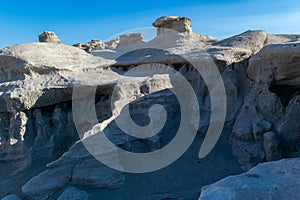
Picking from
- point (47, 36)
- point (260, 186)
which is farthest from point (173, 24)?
point (260, 186)

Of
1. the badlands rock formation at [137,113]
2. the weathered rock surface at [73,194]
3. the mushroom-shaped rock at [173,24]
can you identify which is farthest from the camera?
the mushroom-shaped rock at [173,24]

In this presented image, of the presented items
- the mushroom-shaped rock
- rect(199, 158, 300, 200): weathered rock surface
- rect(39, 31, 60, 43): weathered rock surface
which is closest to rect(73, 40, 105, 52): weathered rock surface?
rect(39, 31, 60, 43): weathered rock surface

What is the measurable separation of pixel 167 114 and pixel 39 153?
3391 mm

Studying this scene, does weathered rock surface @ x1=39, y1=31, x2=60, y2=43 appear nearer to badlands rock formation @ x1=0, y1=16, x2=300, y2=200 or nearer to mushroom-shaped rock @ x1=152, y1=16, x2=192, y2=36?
badlands rock formation @ x1=0, y1=16, x2=300, y2=200

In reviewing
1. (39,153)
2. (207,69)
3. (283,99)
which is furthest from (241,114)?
(39,153)

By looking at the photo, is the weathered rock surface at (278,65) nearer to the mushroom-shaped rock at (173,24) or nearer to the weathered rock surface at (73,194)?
the mushroom-shaped rock at (173,24)

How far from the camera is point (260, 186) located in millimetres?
3592

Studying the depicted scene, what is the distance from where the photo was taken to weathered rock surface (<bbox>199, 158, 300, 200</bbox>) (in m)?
3.43

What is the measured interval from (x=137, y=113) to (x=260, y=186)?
12.7 ft

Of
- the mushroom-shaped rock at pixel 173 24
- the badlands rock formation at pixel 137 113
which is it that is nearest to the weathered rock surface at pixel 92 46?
the mushroom-shaped rock at pixel 173 24

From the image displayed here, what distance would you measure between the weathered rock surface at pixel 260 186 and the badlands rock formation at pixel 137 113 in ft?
0.31

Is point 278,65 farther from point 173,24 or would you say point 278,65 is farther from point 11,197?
point 11,197

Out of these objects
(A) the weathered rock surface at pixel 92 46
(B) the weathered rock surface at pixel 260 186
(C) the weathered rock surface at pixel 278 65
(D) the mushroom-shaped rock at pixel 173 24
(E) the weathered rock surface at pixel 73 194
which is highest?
(D) the mushroom-shaped rock at pixel 173 24

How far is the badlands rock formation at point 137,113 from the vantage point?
589cm
